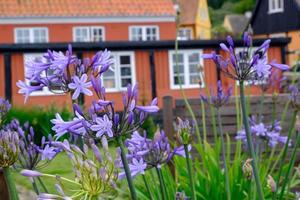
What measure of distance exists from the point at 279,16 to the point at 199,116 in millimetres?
39290

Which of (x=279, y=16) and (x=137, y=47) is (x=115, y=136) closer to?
(x=137, y=47)

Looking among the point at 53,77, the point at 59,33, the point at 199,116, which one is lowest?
the point at 199,116

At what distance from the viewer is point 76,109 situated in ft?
5.44

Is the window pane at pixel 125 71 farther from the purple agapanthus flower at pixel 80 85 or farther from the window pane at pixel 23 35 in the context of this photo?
the purple agapanthus flower at pixel 80 85

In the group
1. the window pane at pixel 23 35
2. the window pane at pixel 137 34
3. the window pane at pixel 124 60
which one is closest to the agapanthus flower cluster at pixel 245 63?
the window pane at pixel 124 60

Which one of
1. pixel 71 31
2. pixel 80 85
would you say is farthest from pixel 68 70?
pixel 71 31

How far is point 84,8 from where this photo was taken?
32969 mm

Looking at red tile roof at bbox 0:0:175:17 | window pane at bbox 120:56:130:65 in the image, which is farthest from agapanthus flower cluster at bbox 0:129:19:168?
red tile roof at bbox 0:0:175:17

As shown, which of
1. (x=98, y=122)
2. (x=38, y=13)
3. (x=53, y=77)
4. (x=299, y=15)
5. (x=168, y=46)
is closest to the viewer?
(x=98, y=122)

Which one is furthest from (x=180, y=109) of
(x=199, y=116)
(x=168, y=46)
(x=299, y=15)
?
(x=299, y=15)

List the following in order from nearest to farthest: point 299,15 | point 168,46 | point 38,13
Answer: point 168,46, point 38,13, point 299,15

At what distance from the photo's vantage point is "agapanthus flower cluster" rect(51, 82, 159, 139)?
159 centimetres

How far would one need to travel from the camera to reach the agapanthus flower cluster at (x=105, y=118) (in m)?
1.59

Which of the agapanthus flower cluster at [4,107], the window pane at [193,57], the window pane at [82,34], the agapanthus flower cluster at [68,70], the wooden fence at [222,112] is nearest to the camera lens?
the agapanthus flower cluster at [68,70]
